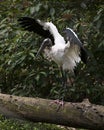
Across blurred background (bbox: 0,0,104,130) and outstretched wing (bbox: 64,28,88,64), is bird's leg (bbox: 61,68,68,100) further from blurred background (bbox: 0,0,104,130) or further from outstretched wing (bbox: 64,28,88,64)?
outstretched wing (bbox: 64,28,88,64)

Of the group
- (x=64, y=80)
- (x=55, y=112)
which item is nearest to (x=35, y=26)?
(x=64, y=80)

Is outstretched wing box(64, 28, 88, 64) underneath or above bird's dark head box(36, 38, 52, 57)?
underneath

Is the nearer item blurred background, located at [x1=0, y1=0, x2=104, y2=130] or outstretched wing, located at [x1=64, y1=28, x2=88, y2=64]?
outstretched wing, located at [x1=64, y1=28, x2=88, y2=64]

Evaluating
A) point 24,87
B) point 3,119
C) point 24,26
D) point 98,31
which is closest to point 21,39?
point 24,26

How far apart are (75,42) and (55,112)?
789 mm

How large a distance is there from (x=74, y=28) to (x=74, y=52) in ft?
0.95

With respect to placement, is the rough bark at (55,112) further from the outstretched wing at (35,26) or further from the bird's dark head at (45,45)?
the outstretched wing at (35,26)

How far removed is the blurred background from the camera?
4992 mm

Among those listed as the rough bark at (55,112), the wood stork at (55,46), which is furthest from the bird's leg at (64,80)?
the rough bark at (55,112)

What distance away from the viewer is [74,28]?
5043mm

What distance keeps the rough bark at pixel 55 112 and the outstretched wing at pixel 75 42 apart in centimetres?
54

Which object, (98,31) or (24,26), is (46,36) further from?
(98,31)

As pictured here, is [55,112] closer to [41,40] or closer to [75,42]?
[75,42]

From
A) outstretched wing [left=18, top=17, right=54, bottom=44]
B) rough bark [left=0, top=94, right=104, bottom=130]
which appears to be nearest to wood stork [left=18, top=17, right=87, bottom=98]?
outstretched wing [left=18, top=17, right=54, bottom=44]
